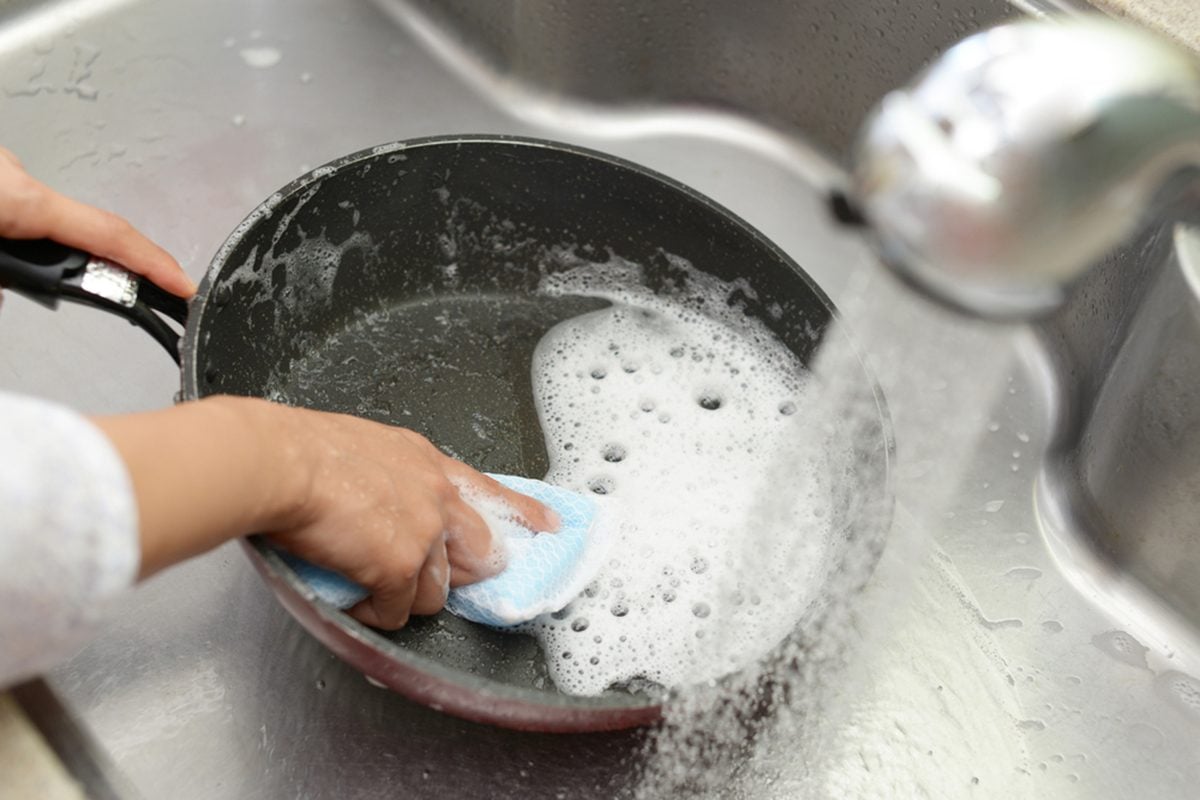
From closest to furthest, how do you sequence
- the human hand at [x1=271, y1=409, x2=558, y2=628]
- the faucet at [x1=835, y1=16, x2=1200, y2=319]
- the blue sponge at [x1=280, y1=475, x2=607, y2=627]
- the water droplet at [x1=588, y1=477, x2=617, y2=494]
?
the faucet at [x1=835, y1=16, x2=1200, y2=319], the human hand at [x1=271, y1=409, x2=558, y2=628], the blue sponge at [x1=280, y1=475, x2=607, y2=627], the water droplet at [x1=588, y1=477, x2=617, y2=494]

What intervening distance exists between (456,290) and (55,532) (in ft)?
1.50

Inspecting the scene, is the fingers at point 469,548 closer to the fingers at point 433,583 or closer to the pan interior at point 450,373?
the fingers at point 433,583

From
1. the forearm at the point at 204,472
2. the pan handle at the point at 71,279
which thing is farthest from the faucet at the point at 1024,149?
the pan handle at the point at 71,279

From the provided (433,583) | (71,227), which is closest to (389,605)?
(433,583)

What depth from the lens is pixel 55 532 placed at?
38 centimetres

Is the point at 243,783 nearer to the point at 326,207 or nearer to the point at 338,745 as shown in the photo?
the point at 338,745

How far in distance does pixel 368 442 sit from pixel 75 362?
34 cm

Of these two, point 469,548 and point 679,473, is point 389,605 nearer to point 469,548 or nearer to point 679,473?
point 469,548

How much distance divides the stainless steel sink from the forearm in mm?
97

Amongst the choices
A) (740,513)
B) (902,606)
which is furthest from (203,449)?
(902,606)

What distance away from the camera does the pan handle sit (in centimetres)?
56

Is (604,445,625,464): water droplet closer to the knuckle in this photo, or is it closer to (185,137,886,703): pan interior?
(185,137,886,703): pan interior

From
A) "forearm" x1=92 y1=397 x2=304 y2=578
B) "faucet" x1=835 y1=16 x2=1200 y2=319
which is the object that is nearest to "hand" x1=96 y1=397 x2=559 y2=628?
"forearm" x1=92 y1=397 x2=304 y2=578

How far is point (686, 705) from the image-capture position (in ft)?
1.86
